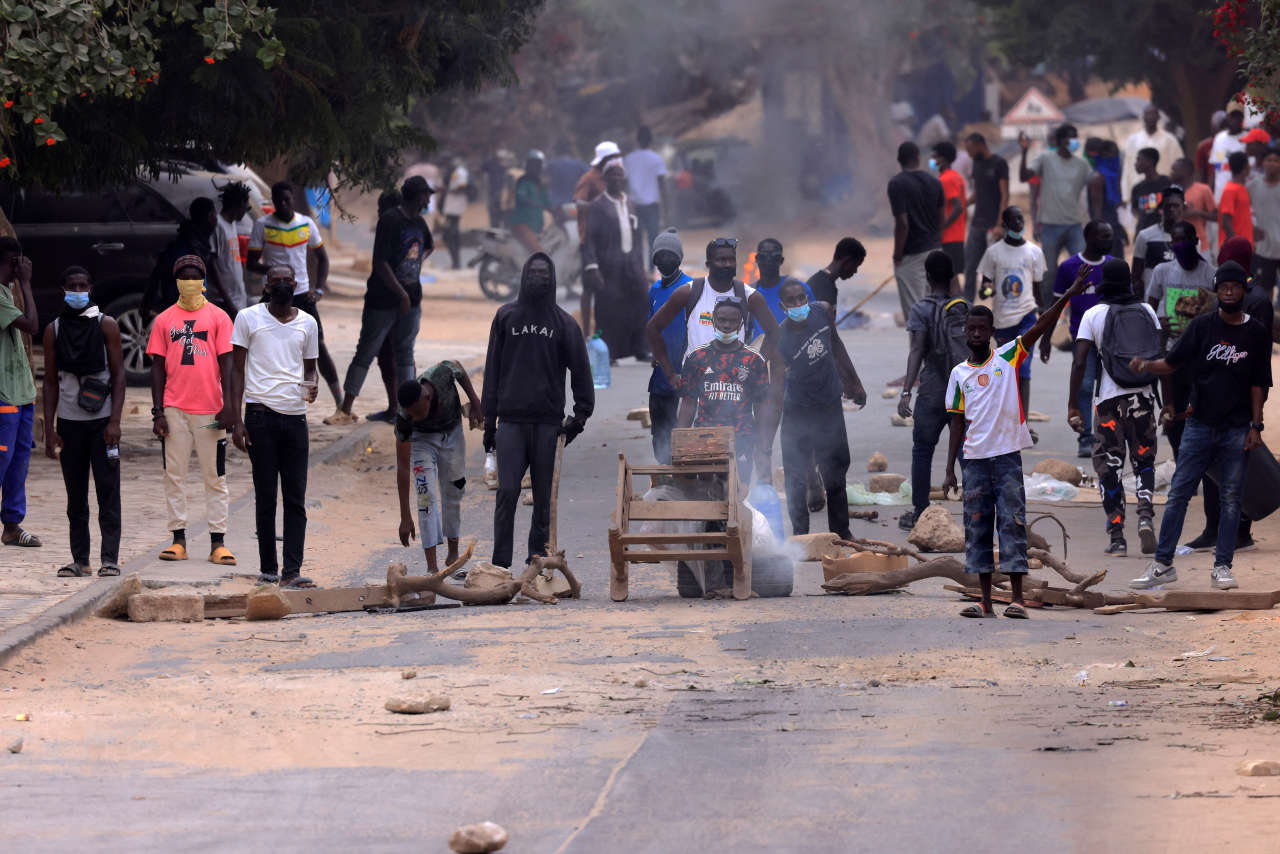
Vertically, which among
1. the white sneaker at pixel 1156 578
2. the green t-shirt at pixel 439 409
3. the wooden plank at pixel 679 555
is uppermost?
the green t-shirt at pixel 439 409

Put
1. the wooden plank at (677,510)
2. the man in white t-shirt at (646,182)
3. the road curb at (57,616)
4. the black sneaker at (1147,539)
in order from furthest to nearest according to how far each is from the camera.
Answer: the man in white t-shirt at (646,182) → the black sneaker at (1147,539) → the wooden plank at (677,510) → the road curb at (57,616)

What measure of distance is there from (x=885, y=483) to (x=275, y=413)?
419cm

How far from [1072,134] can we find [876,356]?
293cm

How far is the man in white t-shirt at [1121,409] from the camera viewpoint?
32.9ft

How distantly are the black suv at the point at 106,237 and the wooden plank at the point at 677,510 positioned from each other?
8034 mm

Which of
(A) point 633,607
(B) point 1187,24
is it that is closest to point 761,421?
(A) point 633,607

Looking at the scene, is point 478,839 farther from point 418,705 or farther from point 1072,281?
point 1072,281

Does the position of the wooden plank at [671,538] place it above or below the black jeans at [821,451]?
below

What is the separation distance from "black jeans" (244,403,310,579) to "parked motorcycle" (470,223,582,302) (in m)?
16.8

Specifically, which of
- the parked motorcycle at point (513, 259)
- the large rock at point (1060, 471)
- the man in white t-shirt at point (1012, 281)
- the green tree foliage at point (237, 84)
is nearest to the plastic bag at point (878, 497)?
the large rock at point (1060, 471)

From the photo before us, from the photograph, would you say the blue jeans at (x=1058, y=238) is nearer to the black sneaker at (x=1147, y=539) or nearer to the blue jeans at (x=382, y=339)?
the blue jeans at (x=382, y=339)

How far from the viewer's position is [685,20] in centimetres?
3669

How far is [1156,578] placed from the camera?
360 inches

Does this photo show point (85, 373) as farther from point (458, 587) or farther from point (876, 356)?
point (876, 356)
